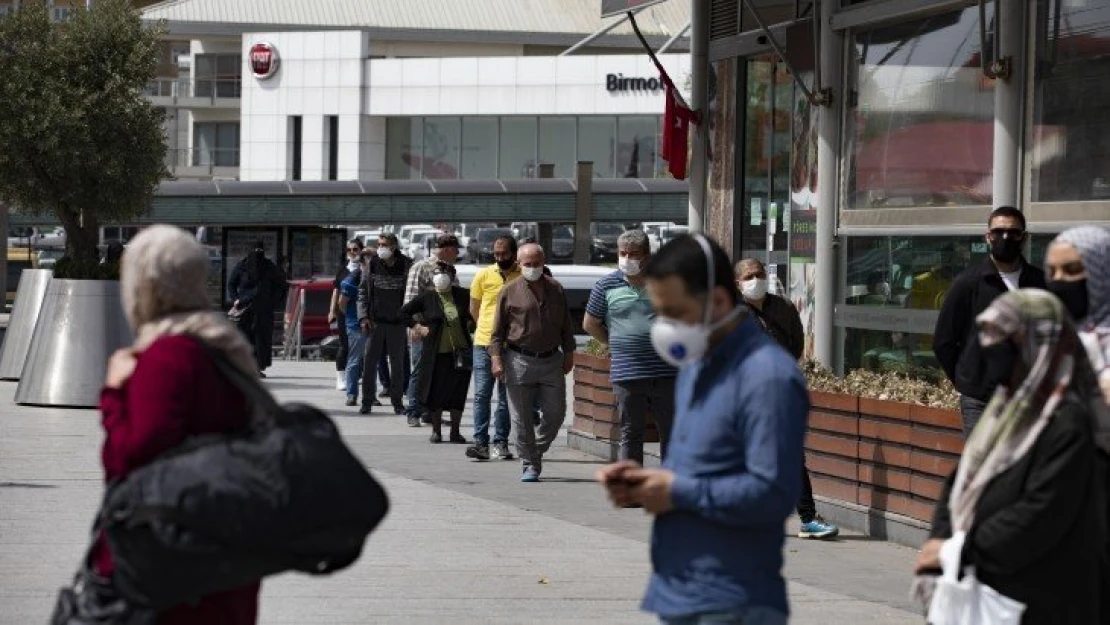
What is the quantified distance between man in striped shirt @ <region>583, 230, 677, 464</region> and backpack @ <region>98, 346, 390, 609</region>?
7.03 meters

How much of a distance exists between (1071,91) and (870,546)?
2.68 m

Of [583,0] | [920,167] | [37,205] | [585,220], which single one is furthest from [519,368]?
[583,0]

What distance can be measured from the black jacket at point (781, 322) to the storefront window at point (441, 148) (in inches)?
2629

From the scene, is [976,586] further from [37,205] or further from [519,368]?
[37,205]

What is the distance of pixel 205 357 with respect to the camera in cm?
436

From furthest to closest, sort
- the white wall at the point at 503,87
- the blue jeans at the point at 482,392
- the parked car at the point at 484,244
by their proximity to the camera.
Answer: the white wall at the point at 503,87
the parked car at the point at 484,244
the blue jeans at the point at 482,392

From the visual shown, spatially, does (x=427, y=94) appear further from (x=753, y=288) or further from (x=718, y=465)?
(x=718, y=465)

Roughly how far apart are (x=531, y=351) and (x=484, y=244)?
38795 millimetres

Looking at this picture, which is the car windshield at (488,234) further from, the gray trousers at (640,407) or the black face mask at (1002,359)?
the black face mask at (1002,359)

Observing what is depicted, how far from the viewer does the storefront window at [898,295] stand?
11.7 meters

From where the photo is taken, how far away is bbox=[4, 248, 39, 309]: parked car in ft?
162

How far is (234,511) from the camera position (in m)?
4.20

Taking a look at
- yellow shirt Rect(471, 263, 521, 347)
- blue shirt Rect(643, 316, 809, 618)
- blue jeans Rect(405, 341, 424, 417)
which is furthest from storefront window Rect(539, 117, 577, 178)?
blue shirt Rect(643, 316, 809, 618)

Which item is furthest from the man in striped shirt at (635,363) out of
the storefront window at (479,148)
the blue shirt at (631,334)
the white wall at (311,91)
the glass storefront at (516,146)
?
the storefront window at (479,148)
